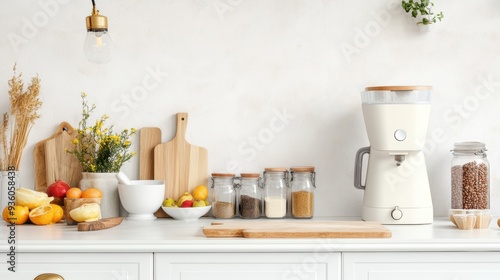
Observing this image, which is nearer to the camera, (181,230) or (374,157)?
(181,230)

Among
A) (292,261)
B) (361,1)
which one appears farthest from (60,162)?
(361,1)

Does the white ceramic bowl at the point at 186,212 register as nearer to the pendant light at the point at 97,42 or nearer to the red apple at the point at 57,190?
the red apple at the point at 57,190

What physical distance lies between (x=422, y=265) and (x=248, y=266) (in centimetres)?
49

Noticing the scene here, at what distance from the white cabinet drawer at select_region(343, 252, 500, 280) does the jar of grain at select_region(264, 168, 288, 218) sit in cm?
52

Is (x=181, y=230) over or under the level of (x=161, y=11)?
under

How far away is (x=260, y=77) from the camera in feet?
8.14

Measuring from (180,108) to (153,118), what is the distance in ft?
0.35

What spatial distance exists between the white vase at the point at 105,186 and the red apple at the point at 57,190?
0.21 feet

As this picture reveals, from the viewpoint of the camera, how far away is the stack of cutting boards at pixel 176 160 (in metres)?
2.46

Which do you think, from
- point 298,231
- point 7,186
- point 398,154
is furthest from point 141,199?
point 398,154

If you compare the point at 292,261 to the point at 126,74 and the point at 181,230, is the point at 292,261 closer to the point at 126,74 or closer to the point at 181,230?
the point at 181,230

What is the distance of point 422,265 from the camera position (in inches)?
74.6

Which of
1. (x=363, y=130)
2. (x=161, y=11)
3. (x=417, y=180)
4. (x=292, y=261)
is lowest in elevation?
(x=292, y=261)

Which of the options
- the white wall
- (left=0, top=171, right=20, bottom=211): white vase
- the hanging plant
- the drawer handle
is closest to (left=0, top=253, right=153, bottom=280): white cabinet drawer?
the drawer handle
